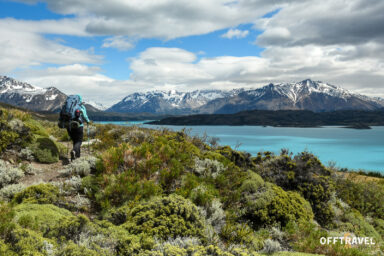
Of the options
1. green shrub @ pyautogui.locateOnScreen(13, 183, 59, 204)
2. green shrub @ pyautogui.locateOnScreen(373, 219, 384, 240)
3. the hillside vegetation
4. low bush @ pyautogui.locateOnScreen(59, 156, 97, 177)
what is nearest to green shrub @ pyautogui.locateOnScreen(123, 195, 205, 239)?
the hillside vegetation

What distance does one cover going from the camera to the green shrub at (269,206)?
6.92m

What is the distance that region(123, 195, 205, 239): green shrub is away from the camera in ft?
15.1

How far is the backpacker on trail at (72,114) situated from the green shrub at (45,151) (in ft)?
3.91

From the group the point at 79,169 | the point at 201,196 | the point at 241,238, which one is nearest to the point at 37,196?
the point at 79,169

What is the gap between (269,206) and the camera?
717 centimetres

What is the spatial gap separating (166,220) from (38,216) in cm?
234

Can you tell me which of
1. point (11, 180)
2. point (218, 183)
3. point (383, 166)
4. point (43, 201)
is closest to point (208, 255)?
point (43, 201)

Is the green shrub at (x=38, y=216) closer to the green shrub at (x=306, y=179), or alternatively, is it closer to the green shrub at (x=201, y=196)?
the green shrub at (x=201, y=196)

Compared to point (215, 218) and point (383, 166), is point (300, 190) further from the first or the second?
point (383, 166)

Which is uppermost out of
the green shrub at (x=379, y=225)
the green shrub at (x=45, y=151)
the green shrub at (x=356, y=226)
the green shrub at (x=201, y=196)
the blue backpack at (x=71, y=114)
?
the blue backpack at (x=71, y=114)

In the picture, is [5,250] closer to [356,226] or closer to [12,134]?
[12,134]

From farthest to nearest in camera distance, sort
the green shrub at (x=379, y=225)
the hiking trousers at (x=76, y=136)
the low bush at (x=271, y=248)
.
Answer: the green shrub at (x=379, y=225), the hiking trousers at (x=76, y=136), the low bush at (x=271, y=248)

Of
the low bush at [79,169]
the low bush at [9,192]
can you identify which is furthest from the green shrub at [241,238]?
the low bush at [9,192]

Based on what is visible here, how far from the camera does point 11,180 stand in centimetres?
723
